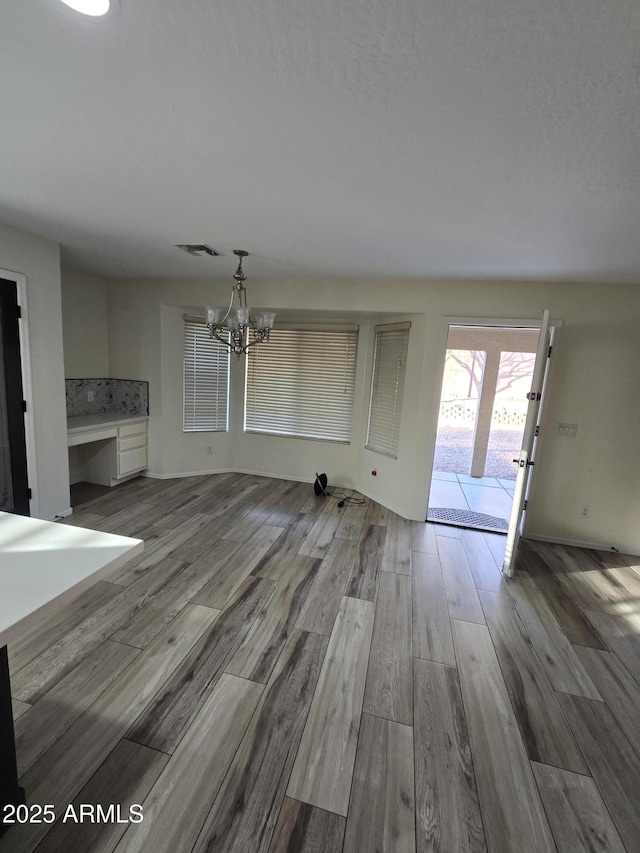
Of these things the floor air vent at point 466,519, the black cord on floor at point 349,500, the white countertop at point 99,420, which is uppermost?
the white countertop at point 99,420

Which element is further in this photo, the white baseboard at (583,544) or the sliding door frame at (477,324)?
the white baseboard at (583,544)

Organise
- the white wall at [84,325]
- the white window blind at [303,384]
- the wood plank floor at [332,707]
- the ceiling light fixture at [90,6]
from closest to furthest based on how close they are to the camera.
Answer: the ceiling light fixture at [90,6] < the wood plank floor at [332,707] < the white wall at [84,325] < the white window blind at [303,384]

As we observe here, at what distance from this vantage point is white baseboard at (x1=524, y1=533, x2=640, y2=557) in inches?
139

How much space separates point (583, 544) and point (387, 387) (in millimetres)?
2533

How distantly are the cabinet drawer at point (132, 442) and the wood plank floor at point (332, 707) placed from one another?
171 cm

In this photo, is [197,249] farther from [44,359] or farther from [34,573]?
[34,573]

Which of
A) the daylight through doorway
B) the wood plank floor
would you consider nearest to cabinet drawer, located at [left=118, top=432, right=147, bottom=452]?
the wood plank floor

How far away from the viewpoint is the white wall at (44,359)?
9.53ft

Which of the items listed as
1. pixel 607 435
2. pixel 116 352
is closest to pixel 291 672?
pixel 607 435

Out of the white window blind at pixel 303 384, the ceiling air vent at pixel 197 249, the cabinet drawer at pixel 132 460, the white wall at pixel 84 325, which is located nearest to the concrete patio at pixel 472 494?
the white window blind at pixel 303 384

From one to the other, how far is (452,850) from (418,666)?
80 centimetres

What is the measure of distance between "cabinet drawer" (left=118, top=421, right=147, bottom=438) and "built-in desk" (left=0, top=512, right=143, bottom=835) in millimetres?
3184

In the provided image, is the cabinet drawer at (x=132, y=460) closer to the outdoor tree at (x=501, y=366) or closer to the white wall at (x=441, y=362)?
the white wall at (x=441, y=362)

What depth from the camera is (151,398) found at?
4.60 m
